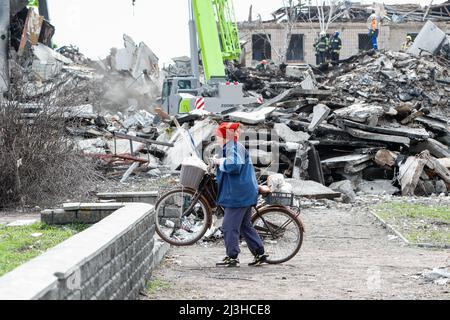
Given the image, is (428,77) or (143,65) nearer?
(428,77)

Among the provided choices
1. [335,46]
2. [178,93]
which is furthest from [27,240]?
[335,46]

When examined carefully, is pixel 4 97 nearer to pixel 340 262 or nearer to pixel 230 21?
pixel 340 262

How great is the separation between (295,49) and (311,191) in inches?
1624

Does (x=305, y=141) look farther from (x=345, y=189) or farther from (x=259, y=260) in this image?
(x=259, y=260)

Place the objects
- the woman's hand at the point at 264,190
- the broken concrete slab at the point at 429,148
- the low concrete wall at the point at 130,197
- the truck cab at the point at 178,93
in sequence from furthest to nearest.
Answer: the truck cab at the point at 178,93
the broken concrete slab at the point at 429,148
the low concrete wall at the point at 130,197
the woman's hand at the point at 264,190

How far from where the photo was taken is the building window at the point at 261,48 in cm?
5538

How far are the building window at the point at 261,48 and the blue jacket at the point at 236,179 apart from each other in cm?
4678

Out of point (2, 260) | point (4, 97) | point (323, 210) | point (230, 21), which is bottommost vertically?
point (323, 210)

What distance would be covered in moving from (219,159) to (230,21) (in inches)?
810

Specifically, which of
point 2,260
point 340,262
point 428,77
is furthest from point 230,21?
point 2,260

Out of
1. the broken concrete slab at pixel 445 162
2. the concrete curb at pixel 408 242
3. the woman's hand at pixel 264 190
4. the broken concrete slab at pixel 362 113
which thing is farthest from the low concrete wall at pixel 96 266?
the broken concrete slab at pixel 445 162

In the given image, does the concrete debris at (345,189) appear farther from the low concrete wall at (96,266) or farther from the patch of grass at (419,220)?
the low concrete wall at (96,266)

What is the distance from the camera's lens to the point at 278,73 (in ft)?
116

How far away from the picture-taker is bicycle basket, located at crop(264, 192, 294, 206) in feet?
32.0
